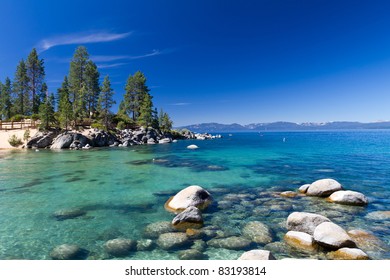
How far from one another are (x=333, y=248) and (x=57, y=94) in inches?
3822

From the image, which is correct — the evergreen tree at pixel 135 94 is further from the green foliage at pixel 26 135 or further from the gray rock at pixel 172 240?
the gray rock at pixel 172 240

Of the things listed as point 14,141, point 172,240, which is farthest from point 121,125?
point 172,240

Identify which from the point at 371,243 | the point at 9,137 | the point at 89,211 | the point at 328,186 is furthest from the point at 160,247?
the point at 9,137

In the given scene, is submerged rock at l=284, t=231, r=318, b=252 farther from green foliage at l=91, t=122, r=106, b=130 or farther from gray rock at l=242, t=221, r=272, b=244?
green foliage at l=91, t=122, r=106, b=130

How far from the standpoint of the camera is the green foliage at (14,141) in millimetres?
58250

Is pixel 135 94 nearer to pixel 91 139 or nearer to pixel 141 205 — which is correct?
pixel 91 139

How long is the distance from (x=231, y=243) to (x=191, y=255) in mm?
1960

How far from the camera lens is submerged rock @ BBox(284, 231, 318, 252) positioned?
923cm

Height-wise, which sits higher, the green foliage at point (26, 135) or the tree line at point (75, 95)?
the tree line at point (75, 95)

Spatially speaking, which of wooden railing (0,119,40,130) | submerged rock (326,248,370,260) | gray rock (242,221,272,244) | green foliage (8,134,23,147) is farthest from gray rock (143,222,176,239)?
wooden railing (0,119,40,130)

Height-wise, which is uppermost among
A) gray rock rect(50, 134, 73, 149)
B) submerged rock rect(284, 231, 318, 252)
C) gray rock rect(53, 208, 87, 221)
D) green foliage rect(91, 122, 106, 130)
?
green foliage rect(91, 122, 106, 130)

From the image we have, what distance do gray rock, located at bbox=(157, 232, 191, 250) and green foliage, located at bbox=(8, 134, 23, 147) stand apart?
65.9m

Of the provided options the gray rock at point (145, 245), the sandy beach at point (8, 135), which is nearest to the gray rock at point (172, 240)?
the gray rock at point (145, 245)

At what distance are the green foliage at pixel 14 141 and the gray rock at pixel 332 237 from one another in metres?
71.2
